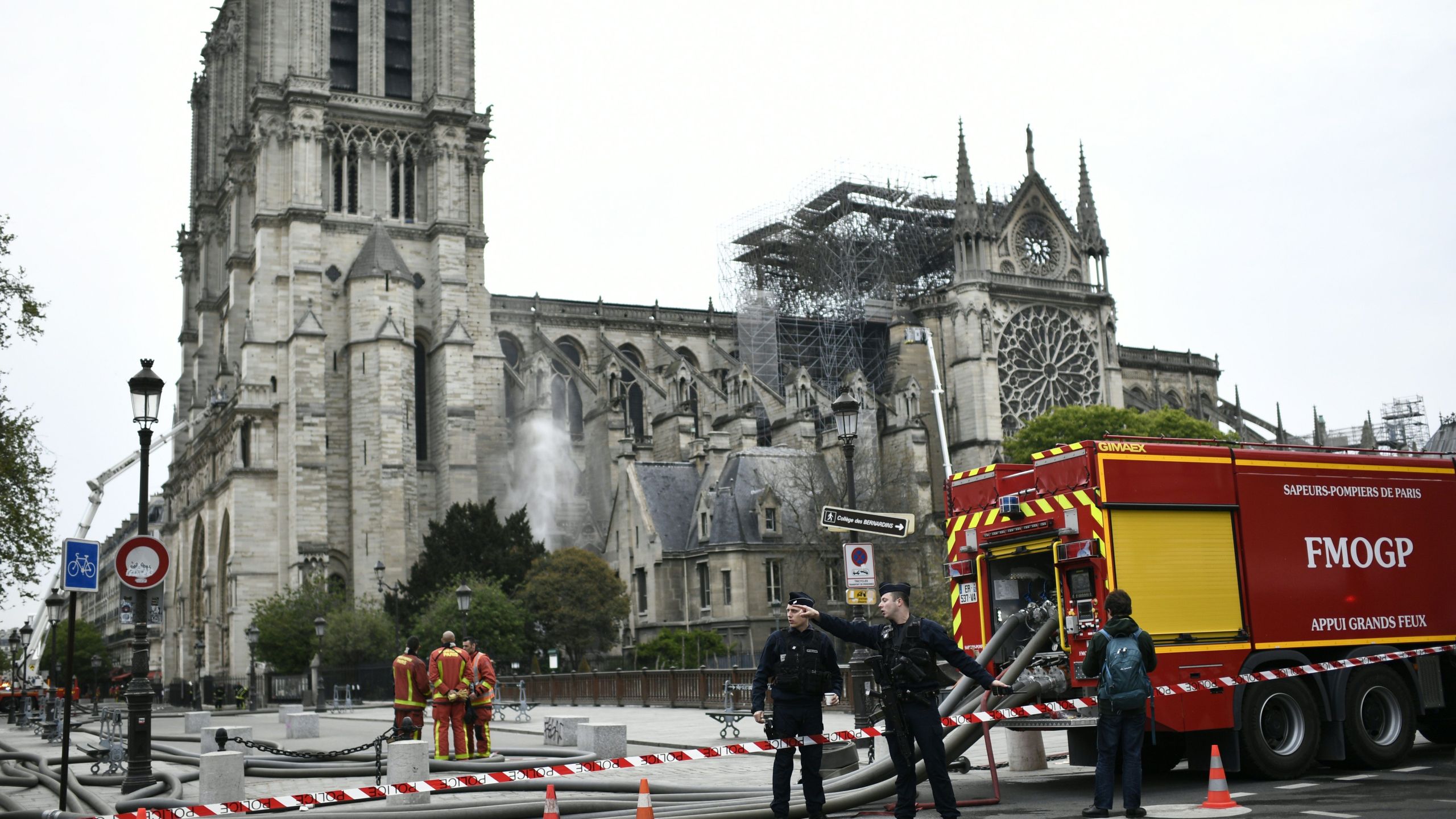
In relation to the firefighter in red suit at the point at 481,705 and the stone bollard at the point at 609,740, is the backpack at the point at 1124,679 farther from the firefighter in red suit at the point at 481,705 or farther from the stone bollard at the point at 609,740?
the firefighter in red suit at the point at 481,705

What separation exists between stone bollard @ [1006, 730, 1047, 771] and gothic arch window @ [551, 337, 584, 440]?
45204 mm

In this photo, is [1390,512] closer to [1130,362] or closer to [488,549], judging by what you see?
[488,549]

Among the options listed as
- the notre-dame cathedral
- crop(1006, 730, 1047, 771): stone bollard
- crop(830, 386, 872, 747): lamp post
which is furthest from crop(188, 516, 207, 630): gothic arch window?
crop(1006, 730, 1047, 771): stone bollard

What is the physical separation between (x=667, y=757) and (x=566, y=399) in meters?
48.9

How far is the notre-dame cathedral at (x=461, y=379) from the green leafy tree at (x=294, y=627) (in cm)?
247

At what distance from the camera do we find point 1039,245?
224 ft

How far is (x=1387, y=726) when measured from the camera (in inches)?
507

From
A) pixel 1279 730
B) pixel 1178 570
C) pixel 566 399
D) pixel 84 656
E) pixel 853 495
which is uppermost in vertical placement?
pixel 566 399

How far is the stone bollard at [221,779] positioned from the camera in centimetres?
1238

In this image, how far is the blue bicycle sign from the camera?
1223 centimetres

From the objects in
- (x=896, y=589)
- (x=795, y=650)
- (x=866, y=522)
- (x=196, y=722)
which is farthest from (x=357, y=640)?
(x=896, y=589)

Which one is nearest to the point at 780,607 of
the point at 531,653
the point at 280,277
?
the point at 531,653

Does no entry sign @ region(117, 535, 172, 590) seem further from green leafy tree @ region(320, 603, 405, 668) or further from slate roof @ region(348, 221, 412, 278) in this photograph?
slate roof @ region(348, 221, 412, 278)

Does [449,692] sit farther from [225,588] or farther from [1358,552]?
[225,588]
